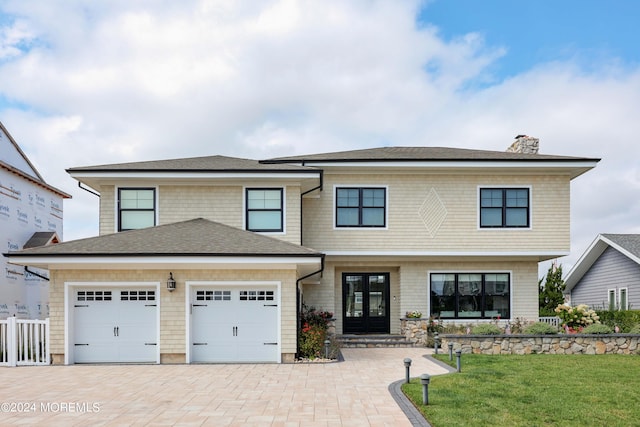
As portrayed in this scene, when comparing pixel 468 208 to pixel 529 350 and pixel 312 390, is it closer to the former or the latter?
pixel 529 350

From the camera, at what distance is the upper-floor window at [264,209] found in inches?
736

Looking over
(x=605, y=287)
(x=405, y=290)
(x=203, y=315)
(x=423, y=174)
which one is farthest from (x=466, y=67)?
(x=605, y=287)

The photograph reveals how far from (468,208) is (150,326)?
11620 millimetres

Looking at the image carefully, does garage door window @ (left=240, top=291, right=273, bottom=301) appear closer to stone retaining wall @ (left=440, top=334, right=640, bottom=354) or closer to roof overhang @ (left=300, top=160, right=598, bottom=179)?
roof overhang @ (left=300, top=160, right=598, bottom=179)

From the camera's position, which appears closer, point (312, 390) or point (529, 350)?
point (312, 390)

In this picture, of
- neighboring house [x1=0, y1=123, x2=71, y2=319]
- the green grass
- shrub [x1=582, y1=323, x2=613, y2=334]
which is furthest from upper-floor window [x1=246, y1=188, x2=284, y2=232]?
shrub [x1=582, y1=323, x2=613, y2=334]

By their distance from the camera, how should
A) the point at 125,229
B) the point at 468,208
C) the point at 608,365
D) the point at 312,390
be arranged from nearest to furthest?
the point at 312,390 < the point at 608,365 < the point at 125,229 < the point at 468,208

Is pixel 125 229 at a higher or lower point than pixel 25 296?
higher

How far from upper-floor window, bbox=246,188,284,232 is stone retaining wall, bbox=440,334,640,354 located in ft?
21.5

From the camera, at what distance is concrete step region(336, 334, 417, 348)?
20.0 meters

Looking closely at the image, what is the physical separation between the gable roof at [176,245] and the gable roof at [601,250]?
1668 centimetres

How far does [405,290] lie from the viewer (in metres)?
21.1

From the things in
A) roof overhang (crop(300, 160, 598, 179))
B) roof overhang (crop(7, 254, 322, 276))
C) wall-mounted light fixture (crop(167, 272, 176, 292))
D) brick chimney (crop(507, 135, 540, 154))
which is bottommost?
wall-mounted light fixture (crop(167, 272, 176, 292))

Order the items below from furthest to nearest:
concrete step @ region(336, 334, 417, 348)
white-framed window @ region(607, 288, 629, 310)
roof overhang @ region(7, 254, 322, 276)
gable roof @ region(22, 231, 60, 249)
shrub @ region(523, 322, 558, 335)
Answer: white-framed window @ region(607, 288, 629, 310) → gable roof @ region(22, 231, 60, 249) → concrete step @ region(336, 334, 417, 348) → shrub @ region(523, 322, 558, 335) → roof overhang @ region(7, 254, 322, 276)
